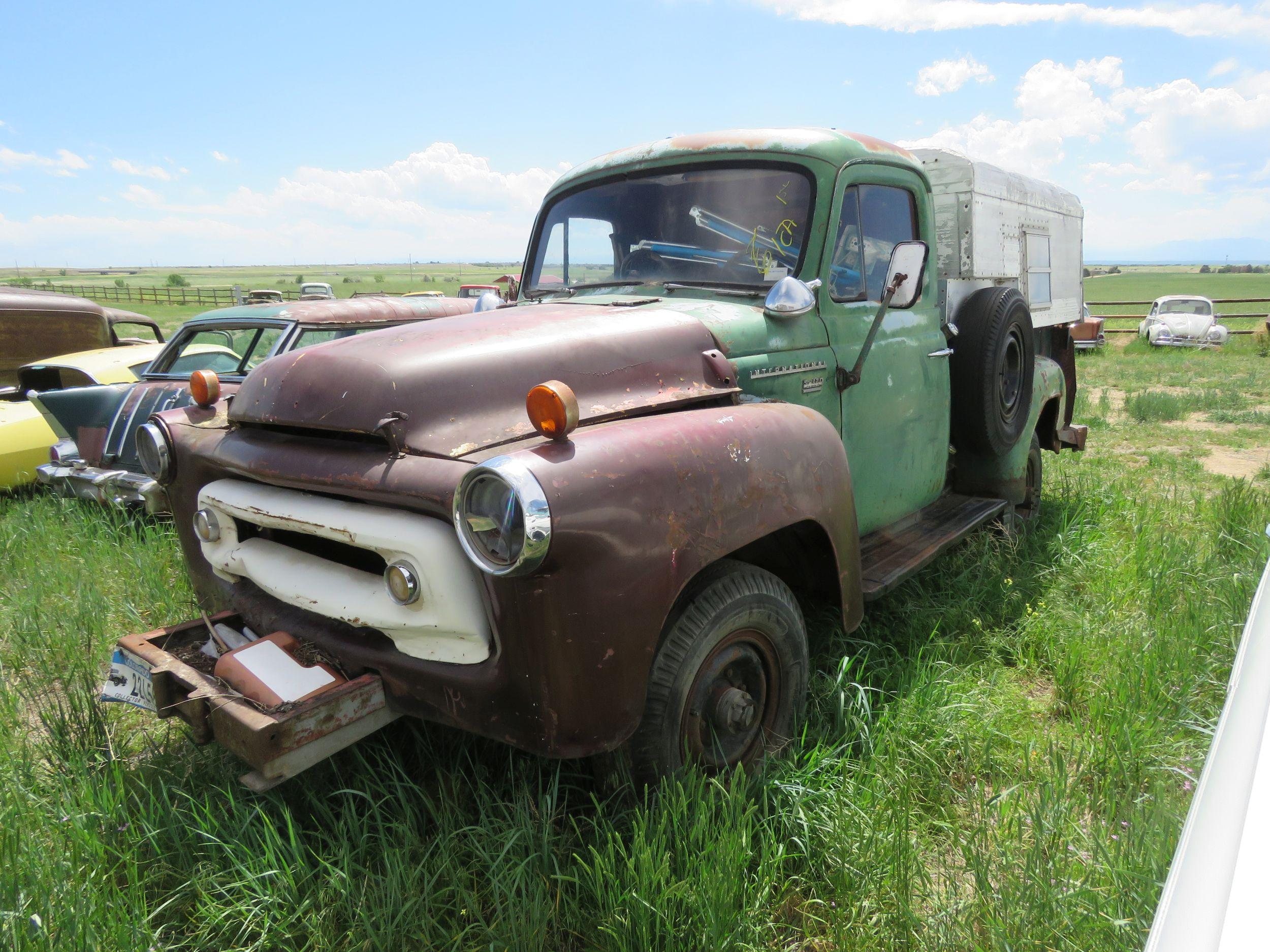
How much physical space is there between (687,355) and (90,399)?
477 cm

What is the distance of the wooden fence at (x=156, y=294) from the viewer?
47.3 m

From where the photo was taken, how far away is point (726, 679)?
2.36m

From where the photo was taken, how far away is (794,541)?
2.68 m

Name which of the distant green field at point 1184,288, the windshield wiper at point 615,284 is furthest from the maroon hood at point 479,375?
the distant green field at point 1184,288

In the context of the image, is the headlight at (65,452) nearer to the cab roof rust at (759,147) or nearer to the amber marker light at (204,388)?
the amber marker light at (204,388)

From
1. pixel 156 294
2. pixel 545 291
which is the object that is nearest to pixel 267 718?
pixel 545 291

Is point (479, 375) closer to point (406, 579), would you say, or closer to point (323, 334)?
point (406, 579)

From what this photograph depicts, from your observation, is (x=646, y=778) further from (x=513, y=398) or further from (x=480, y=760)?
(x=513, y=398)

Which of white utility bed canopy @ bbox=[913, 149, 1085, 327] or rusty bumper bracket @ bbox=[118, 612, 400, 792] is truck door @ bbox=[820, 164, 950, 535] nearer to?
white utility bed canopy @ bbox=[913, 149, 1085, 327]

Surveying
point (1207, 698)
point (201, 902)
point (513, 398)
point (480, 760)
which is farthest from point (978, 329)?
point (201, 902)

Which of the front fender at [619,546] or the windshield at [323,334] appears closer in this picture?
the front fender at [619,546]

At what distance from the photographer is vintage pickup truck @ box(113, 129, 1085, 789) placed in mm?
1844

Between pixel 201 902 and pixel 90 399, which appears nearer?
pixel 201 902

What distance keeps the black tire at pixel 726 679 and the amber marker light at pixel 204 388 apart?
1.86m
